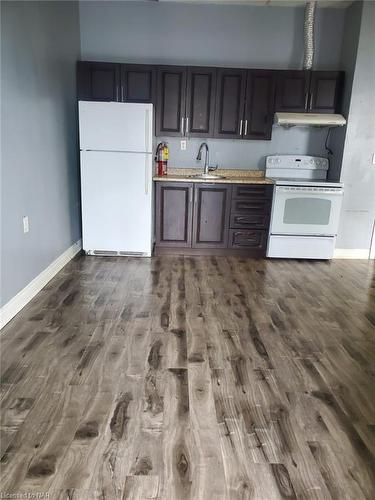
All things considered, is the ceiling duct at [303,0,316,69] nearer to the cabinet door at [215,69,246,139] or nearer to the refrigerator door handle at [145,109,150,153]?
the cabinet door at [215,69,246,139]

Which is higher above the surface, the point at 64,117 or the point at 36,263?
the point at 64,117

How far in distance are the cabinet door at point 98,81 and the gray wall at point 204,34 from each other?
398 millimetres

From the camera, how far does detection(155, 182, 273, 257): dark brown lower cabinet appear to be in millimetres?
4250

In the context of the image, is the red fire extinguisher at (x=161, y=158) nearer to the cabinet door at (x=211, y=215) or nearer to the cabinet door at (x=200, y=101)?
the cabinet door at (x=200, y=101)

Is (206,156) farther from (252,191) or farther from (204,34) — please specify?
(204,34)

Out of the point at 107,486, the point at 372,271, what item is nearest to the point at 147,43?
the point at 372,271

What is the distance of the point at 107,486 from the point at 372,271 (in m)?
3.59

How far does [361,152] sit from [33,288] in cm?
365

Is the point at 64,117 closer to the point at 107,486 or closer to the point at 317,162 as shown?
the point at 317,162

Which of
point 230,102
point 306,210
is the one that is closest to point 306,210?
point 306,210

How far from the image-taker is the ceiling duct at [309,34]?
4.18m

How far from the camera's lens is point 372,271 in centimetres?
411

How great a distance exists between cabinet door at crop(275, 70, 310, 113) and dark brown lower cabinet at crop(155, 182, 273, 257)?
3.05 ft

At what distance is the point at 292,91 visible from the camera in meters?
4.25
